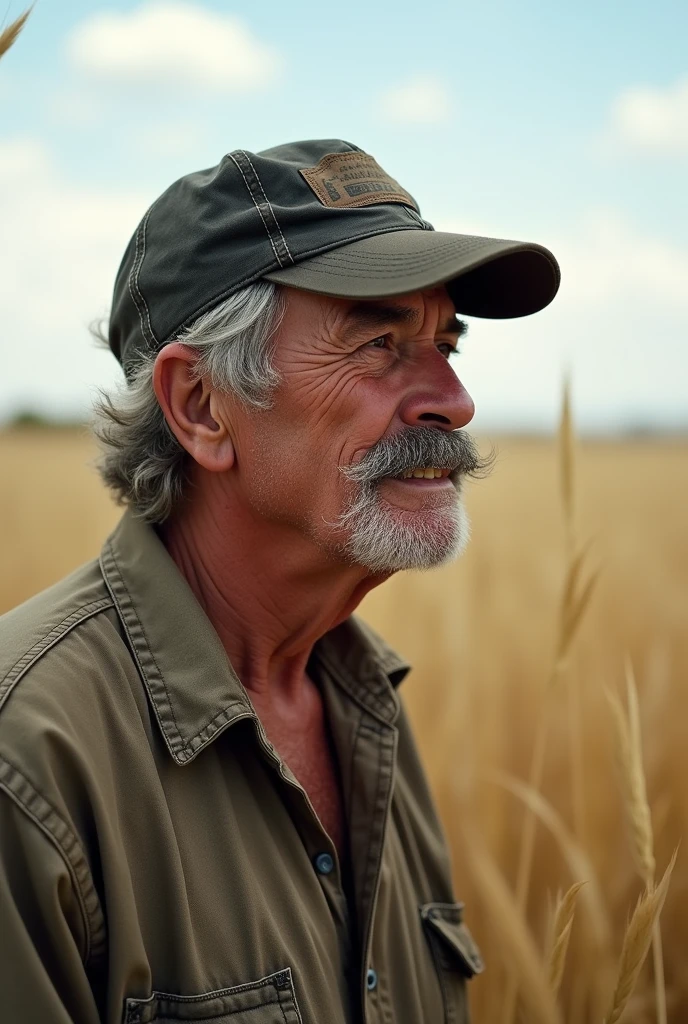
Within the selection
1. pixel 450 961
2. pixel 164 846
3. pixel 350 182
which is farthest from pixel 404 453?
pixel 450 961

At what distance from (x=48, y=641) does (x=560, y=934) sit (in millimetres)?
800

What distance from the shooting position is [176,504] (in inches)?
73.1

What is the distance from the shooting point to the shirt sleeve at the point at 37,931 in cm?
112

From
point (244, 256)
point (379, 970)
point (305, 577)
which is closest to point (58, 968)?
point (379, 970)

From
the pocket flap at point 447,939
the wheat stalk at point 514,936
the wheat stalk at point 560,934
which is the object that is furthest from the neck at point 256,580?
the wheat stalk at point 514,936

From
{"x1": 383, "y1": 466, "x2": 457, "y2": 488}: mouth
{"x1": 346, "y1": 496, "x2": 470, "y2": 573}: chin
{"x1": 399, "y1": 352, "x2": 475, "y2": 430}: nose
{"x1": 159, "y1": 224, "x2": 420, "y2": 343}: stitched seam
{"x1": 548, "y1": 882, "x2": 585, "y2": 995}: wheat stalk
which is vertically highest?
{"x1": 159, "y1": 224, "x2": 420, "y2": 343}: stitched seam

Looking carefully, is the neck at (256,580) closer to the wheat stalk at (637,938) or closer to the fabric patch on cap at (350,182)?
the fabric patch on cap at (350,182)

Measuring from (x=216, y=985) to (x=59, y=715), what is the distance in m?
0.44

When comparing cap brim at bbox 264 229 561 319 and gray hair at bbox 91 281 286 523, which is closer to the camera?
cap brim at bbox 264 229 561 319

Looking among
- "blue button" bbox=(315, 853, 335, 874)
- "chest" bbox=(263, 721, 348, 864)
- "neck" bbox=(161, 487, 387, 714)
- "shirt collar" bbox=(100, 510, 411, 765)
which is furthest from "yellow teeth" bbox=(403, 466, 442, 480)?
"blue button" bbox=(315, 853, 335, 874)

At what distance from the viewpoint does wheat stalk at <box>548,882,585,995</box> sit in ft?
3.67

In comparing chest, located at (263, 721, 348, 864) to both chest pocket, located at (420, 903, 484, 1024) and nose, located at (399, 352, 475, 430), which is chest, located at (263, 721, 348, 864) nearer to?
chest pocket, located at (420, 903, 484, 1024)

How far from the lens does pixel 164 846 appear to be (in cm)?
134

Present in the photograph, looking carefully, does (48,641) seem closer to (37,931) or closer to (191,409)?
(37,931)
